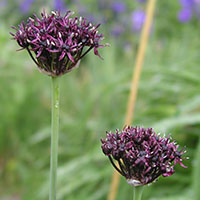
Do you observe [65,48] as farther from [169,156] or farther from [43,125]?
[43,125]

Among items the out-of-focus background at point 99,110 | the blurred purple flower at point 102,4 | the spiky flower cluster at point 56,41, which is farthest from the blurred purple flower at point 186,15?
the spiky flower cluster at point 56,41

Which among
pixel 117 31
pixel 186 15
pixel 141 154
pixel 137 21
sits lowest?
pixel 141 154

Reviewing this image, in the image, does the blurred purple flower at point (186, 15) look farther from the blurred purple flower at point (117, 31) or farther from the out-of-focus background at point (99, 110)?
the blurred purple flower at point (117, 31)

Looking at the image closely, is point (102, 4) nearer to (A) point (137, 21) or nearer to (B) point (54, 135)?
(A) point (137, 21)

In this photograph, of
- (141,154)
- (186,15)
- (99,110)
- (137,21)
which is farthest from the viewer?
(137,21)

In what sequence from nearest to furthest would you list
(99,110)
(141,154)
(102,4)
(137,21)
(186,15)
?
(141,154) < (99,110) < (186,15) < (102,4) < (137,21)

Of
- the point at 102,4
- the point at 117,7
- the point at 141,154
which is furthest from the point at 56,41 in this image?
the point at 117,7

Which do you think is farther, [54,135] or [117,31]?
[117,31]
